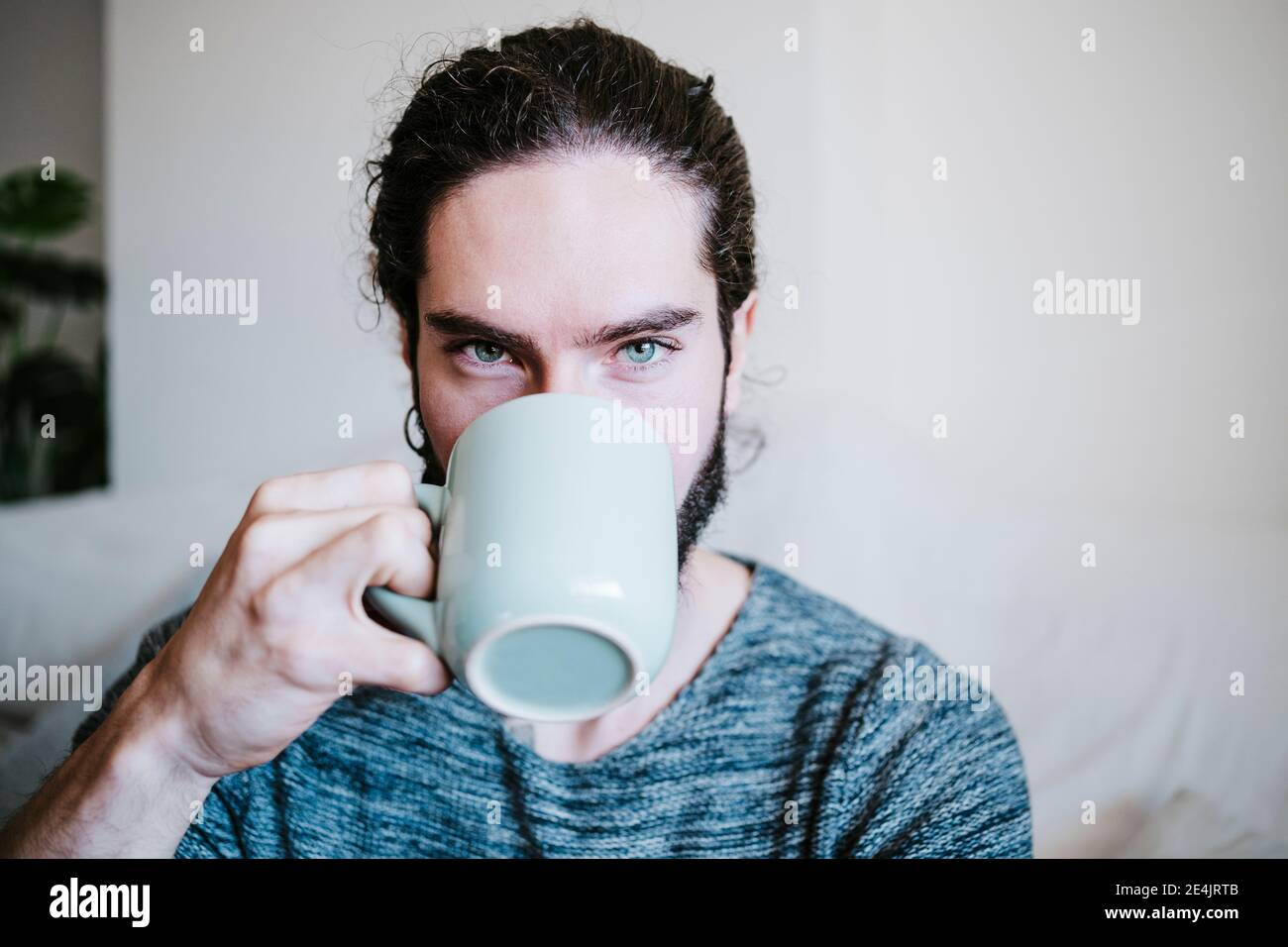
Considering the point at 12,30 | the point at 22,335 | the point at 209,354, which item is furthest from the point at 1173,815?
the point at 22,335

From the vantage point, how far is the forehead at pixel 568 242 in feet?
2.24

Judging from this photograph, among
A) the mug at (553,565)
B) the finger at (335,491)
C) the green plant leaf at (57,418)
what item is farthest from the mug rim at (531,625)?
the green plant leaf at (57,418)

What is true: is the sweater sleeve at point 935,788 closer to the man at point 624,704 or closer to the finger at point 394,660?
the man at point 624,704

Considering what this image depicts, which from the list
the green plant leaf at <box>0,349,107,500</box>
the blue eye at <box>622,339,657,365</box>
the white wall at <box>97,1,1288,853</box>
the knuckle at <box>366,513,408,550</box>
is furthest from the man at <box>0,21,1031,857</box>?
the green plant leaf at <box>0,349,107,500</box>

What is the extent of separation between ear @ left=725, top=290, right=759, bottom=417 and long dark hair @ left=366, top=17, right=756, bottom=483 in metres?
0.02

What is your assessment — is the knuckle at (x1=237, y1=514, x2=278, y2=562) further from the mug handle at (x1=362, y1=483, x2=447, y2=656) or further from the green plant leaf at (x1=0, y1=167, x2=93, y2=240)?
the green plant leaf at (x1=0, y1=167, x2=93, y2=240)

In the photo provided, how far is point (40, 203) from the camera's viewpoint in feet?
5.97

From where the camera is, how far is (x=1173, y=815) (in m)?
0.84

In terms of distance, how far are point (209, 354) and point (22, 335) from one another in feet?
4.09

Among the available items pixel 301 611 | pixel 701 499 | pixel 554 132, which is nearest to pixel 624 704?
pixel 701 499

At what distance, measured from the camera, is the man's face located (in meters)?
0.68

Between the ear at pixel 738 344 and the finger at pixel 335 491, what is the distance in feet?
1.38

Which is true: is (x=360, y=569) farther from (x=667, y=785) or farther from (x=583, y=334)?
(x=667, y=785)
